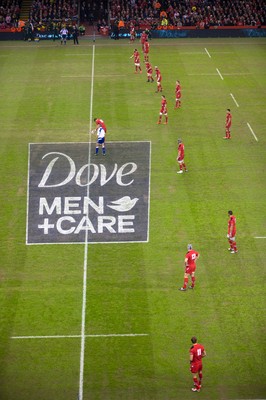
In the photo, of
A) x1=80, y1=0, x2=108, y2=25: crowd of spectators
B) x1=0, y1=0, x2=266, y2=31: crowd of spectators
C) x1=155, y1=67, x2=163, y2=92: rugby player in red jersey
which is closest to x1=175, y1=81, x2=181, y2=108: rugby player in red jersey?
x1=155, y1=67, x2=163, y2=92: rugby player in red jersey

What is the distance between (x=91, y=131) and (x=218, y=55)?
2276 cm

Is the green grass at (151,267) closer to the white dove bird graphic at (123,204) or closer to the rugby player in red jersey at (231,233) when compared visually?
the rugby player in red jersey at (231,233)

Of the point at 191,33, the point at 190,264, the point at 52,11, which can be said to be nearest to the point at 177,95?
the point at 191,33

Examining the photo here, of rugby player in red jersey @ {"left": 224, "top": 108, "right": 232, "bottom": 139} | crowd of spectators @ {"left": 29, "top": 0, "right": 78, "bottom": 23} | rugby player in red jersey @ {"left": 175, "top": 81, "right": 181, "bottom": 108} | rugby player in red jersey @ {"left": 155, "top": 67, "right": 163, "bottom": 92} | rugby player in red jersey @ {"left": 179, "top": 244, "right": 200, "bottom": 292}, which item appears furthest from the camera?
crowd of spectators @ {"left": 29, "top": 0, "right": 78, "bottom": 23}

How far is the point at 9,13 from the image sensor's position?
85.8 meters

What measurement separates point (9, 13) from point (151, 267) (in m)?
51.2

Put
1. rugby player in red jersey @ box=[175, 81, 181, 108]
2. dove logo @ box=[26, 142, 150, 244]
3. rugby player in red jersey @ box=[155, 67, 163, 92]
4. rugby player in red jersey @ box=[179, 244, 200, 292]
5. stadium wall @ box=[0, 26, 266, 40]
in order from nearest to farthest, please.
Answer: rugby player in red jersey @ box=[179, 244, 200, 292]
dove logo @ box=[26, 142, 150, 244]
rugby player in red jersey @ box=[175, 81, 181, 108]
rugby player in red jersey @ box=[155, 67, 163, 92]
stadium wall @ box=[0, 26, 266, 40]

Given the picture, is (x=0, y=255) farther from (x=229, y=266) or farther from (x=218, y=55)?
(x=218, y=55)

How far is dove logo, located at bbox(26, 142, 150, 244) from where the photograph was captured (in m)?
42.9

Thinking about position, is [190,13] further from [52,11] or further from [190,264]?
[190,264]

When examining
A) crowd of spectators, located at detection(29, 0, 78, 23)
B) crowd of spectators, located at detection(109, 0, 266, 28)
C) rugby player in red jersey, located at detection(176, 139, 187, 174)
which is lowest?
crowd of spectators, located at detection(29, 0, 78, 23)

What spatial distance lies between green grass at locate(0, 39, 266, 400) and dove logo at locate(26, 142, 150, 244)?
63cm

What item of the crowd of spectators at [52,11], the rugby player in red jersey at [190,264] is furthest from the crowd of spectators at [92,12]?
the rugby player in red jersey at [190,264]

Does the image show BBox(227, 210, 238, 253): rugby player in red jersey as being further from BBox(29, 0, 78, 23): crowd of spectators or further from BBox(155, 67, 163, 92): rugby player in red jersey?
BBox(29, 0, 78, 23): crowd of spectators
